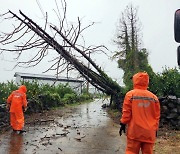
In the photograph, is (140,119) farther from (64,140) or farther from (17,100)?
(17,100)

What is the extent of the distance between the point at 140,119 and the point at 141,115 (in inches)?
3.1

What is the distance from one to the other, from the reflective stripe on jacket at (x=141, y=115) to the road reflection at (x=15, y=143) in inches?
131

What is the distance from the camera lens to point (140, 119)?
5.80 meters

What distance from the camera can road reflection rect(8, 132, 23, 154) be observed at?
26.1ft

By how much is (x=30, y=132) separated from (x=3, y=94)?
538cm

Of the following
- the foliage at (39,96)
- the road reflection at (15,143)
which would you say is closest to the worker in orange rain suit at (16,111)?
the road reflection at (15,143)

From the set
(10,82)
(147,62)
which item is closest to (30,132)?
(10,82)

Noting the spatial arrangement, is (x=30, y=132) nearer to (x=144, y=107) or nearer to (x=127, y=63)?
(x=144, y=107)

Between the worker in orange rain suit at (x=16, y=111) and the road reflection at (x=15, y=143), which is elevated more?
the worker in orange rain suit at (x=16, y=111)

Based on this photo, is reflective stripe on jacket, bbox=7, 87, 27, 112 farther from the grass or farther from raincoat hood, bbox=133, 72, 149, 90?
raincoat hood, bbox=133, 72, 149, 90

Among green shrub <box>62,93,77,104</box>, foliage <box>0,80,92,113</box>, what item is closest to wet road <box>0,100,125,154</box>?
foliage <box>0,80,92,113</box>

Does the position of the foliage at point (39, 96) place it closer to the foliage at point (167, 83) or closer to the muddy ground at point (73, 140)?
the muddy ground at point (73, 140)

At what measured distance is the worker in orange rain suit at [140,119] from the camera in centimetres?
579

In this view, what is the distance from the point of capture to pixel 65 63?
12.2 meters
